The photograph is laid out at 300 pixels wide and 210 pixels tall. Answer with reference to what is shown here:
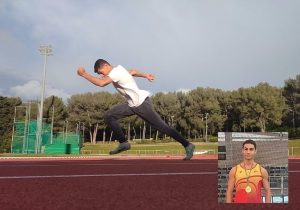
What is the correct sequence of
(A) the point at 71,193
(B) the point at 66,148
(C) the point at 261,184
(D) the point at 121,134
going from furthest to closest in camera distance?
(B) the point at 66,148 → (A) the point at 71,193 → (D) the point at 121,134 → (C) the point at 261,184

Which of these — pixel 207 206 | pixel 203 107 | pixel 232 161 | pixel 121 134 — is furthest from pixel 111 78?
pixel 203 107

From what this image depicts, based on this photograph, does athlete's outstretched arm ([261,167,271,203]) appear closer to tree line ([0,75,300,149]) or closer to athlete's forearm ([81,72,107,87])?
athlete's forearm ([81,72,107,87])

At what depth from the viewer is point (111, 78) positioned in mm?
3820

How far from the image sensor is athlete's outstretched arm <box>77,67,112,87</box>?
12.5 feet

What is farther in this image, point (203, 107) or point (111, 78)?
point (203, 107)

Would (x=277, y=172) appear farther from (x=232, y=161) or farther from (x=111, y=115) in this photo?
(x=111, y=115)

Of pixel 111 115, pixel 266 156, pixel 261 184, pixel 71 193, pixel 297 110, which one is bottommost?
pixel 71 193

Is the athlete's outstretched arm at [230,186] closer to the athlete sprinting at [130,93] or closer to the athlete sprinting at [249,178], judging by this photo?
the athlete sprinting at [249,178]

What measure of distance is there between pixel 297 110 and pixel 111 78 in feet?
284

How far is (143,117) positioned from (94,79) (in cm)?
62

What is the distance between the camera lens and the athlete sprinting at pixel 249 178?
313 cm

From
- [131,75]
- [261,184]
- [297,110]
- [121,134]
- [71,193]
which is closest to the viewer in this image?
[261,184]

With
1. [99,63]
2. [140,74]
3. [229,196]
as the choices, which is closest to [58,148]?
[140,74]

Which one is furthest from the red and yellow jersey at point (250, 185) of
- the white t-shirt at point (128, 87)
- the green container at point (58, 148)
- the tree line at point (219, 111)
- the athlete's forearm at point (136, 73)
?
the tree line at point (219, 111)
